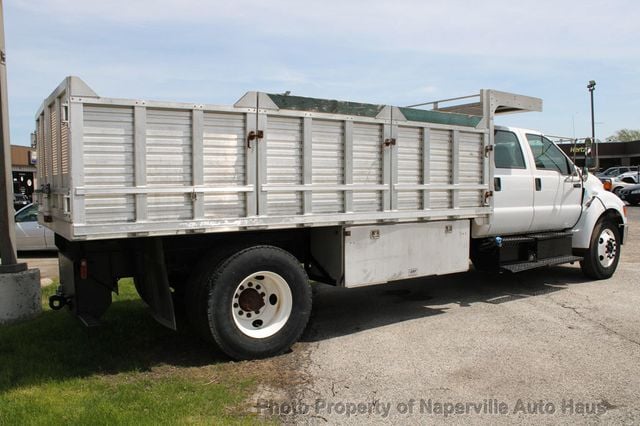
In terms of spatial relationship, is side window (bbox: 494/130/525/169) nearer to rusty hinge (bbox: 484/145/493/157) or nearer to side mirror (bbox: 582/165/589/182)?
rusty hinge (bbox: 484/145/493/157)

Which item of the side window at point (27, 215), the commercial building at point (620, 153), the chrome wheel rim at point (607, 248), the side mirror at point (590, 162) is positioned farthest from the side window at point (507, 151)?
the commercial building at point (620, 153)

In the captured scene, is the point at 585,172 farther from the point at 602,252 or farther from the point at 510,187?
the point at 510,187

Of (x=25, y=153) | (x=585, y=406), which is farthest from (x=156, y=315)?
(x=25, y=153)

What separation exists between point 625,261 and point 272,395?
9.01m

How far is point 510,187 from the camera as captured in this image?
25.0ft

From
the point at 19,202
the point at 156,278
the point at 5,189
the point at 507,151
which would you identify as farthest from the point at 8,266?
the point at 19,202

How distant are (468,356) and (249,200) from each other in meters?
2.58

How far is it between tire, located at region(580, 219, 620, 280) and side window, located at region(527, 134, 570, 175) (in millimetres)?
1192

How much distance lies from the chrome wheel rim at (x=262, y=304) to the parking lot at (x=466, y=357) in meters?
0.39

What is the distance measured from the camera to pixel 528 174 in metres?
7.95

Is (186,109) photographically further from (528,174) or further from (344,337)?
(528,174)

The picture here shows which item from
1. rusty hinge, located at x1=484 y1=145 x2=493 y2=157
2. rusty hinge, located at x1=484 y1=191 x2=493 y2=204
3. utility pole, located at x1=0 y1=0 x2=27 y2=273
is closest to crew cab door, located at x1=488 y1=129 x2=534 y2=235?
rusty hinge, located at x1=484 y1=191 x2=493 y2=204

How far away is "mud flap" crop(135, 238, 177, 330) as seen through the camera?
16.3 ft

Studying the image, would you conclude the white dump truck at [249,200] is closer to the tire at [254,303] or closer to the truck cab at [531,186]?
the tire at [254,303]
